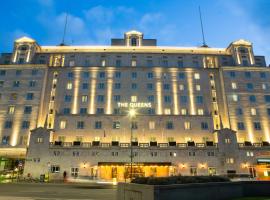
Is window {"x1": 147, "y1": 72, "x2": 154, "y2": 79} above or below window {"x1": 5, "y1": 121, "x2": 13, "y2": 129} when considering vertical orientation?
above

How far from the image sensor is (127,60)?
3000 inches

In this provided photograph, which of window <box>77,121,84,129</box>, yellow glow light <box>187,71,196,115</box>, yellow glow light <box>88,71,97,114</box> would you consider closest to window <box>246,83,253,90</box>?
yellow glow light <box>187,71,196,115</box>

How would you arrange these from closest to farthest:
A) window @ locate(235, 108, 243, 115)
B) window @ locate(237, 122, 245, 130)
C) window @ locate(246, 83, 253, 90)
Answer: window @ locate(237, 122, 245, 130) < window @ locate(235, 108, 243, 115) < window @ locate(246, 83, 253, 90)

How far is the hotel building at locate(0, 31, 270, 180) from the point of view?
57812 mm

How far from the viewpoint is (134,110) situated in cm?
6538

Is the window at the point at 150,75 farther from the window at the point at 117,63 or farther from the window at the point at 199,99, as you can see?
the window at the point at 199,99

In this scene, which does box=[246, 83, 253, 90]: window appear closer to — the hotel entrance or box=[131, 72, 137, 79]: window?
box=[131, 72, 137, 79]: window

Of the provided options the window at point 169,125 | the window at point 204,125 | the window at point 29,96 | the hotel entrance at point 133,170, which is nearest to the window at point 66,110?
the window at point 29,96

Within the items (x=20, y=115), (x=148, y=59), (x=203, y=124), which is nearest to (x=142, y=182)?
(x=203, y=124)

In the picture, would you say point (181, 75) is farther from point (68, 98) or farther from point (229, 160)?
point (68, 98)

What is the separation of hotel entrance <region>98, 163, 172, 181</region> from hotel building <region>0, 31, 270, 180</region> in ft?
0.79

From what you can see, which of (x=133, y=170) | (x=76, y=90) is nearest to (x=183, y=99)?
(x=133, y=170)

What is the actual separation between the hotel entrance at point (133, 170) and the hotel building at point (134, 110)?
9.4 inches

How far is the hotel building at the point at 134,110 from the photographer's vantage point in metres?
57.8
